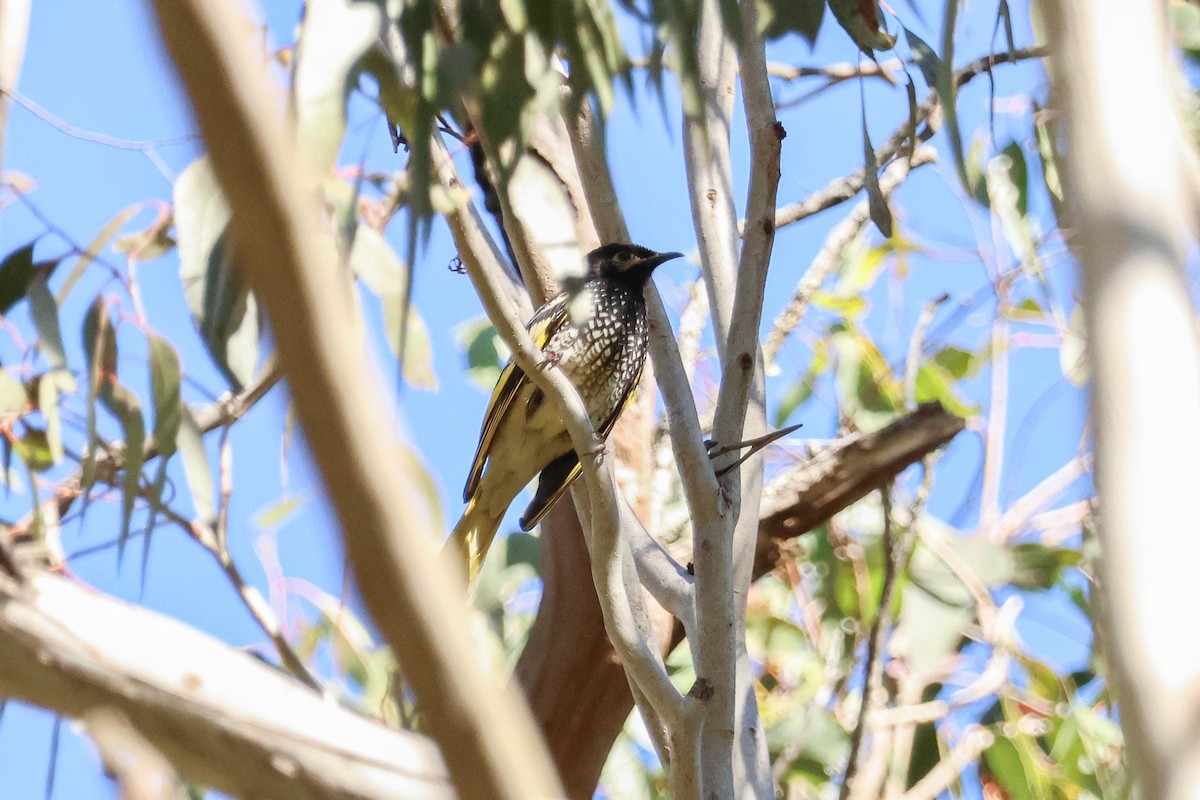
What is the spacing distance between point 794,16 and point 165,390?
4.41 feet

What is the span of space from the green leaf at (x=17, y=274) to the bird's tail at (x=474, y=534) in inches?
46.6

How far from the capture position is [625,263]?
3436mm

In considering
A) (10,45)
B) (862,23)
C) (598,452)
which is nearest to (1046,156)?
(862,23)

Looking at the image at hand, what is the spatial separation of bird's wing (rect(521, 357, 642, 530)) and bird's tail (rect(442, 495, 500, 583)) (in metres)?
0.19

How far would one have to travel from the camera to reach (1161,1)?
1340 millimetres

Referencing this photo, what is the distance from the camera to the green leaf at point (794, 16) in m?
2.19

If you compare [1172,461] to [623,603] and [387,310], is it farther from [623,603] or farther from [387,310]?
[387,310]

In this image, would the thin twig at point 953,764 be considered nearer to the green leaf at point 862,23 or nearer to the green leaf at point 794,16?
the green leaf at point 862,23

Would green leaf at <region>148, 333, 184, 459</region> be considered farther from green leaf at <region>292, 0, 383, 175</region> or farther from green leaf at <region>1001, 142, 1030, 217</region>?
green leaf at <region>1001, 142, 1030, 217</region>

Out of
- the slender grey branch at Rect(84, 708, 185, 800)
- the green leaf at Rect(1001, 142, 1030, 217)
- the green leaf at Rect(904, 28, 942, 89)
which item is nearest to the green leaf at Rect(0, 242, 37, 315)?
the slender grey branch at Rect(84, 708, 185, 800)

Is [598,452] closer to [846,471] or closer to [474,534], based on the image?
[846,471]

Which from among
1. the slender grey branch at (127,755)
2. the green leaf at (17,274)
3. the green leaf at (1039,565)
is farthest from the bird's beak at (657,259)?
the slender grey branch at (127,755)

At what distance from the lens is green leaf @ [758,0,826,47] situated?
→ 7.18 ft

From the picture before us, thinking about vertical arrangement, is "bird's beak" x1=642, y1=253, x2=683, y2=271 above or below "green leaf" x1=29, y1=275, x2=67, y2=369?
below
